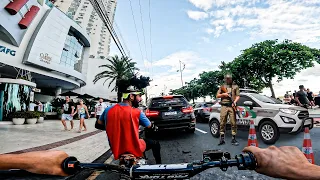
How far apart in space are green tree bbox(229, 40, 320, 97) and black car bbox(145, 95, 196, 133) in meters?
24.6

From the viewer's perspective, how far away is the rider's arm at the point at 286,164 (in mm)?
826

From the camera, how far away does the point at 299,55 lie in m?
26.9

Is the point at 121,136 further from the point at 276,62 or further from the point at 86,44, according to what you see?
the point at 86,44

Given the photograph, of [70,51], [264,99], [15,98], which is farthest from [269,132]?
[70,51]

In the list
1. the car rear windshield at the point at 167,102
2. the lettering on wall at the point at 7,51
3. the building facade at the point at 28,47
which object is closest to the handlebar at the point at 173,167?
the car rear windshield at the point at 167,102

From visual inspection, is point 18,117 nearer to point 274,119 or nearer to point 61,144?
point 61,144

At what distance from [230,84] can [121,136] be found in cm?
525

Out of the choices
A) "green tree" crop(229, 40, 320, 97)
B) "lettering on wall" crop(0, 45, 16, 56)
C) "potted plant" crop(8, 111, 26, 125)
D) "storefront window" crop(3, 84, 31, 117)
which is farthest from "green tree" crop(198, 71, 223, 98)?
"potted plant" crop(8, 111, 26, 125)

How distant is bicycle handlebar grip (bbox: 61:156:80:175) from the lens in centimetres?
107

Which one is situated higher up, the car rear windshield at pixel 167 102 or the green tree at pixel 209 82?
the green tree at pixel 209 82

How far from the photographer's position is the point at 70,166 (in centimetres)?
109

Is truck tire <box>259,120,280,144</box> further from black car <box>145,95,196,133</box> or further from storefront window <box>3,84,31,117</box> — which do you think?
storefront window <box>3,84,31,117</box>

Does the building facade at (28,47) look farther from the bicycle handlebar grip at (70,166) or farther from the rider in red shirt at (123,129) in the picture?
the bicycle handlebar grip at (70,166)

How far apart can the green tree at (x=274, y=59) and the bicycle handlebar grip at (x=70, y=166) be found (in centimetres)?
3093
